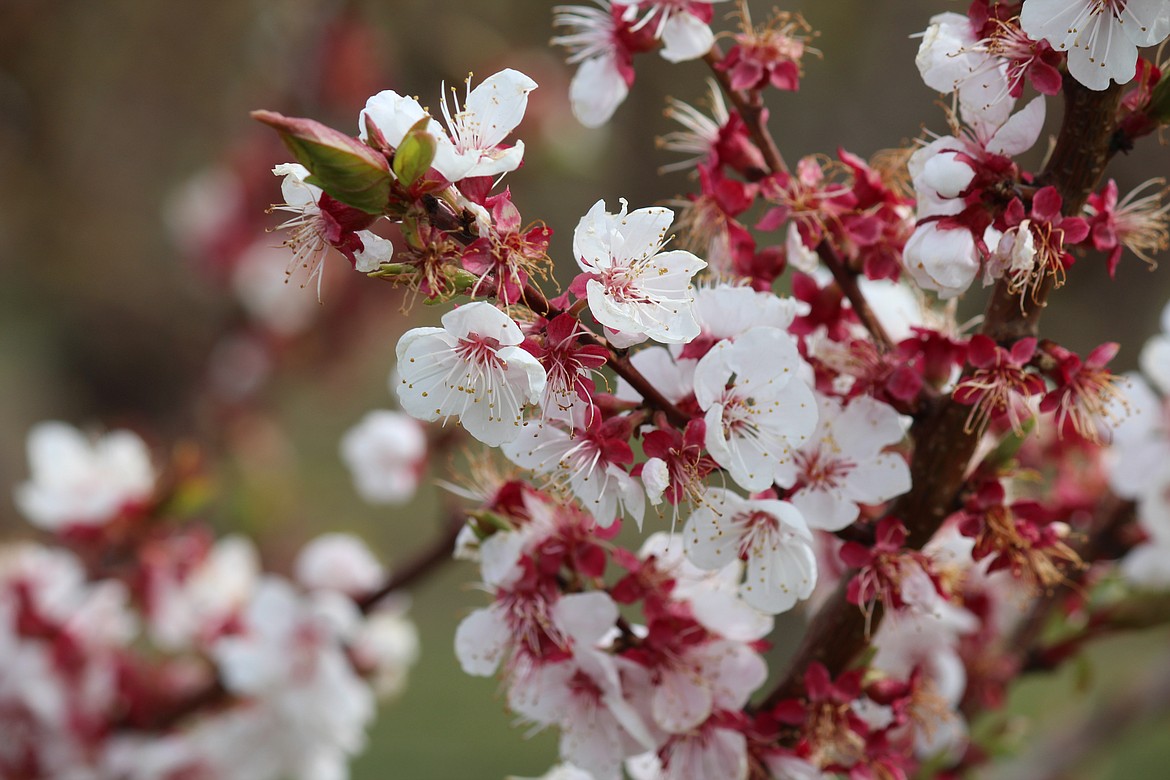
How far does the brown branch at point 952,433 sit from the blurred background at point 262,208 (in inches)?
33.1

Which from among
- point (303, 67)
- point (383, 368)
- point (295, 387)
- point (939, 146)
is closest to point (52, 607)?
point (939, 146)

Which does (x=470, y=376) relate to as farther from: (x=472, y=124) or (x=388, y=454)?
(x=388, y=454)

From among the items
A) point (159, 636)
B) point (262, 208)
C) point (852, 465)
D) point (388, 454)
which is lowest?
point (159, 636)

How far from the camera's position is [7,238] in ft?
10.6

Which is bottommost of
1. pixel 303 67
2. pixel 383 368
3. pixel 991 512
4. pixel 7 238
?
pixel 383 368

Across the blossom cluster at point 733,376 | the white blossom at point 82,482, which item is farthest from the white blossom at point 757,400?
the white blossom at point 82,482

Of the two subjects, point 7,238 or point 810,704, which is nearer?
point 810,704

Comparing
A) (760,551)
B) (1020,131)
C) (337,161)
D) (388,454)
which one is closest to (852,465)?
(760,551)

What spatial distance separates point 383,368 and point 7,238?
4.76 ft

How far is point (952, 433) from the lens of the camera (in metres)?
0.57

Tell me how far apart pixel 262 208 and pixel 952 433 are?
1.72 meters

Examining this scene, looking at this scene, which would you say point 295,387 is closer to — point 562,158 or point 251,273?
point 251,273

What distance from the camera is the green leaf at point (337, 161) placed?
413 millimetres

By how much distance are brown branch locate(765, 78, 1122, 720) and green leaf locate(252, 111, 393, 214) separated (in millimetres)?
315
